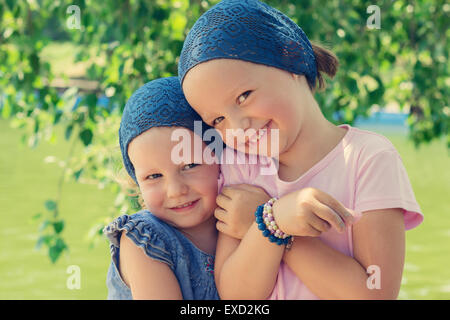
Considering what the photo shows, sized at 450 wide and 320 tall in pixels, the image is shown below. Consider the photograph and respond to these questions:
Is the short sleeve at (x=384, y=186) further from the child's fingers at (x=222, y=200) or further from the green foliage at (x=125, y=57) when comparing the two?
the green foliage at (x=125, y=57)

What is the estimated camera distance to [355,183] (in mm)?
1405

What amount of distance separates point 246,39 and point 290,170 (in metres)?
0.36

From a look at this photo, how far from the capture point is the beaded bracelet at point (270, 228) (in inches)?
52.6

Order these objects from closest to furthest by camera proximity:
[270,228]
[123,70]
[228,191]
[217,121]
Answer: [270,228] < [217,121] < [228,191] < [123,70]

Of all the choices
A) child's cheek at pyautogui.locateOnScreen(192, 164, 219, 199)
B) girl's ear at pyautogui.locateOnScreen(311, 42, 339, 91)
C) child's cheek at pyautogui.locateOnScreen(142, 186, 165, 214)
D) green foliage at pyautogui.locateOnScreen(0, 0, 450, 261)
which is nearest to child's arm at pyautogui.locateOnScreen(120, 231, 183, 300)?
child's cheek at pyautogui.locateOnScreen(142, 186, 165, 214)

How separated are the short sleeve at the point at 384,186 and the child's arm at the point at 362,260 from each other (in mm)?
24

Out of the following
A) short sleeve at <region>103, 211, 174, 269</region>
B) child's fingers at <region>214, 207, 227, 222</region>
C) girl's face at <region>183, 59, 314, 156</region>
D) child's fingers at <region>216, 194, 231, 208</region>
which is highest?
girl's face at <region>183, 59, 314, 156</region>

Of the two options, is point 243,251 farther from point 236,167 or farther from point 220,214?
point 236,167

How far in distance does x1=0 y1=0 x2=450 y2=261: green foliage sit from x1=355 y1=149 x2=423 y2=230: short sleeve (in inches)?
67.3

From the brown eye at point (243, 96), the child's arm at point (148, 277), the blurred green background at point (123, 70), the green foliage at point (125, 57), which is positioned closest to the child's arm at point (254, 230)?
the child's arm at point (148, 277)

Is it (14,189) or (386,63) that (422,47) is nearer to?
(386,63)

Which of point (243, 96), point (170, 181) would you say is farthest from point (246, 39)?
point (170, 181)

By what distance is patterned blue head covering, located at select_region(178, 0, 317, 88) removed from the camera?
138 centimetres

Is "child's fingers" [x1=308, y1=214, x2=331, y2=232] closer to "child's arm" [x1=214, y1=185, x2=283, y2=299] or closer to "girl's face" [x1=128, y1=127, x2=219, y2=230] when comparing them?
"child's arm" [x1=214, y1=185, x2=283, y2=299]
